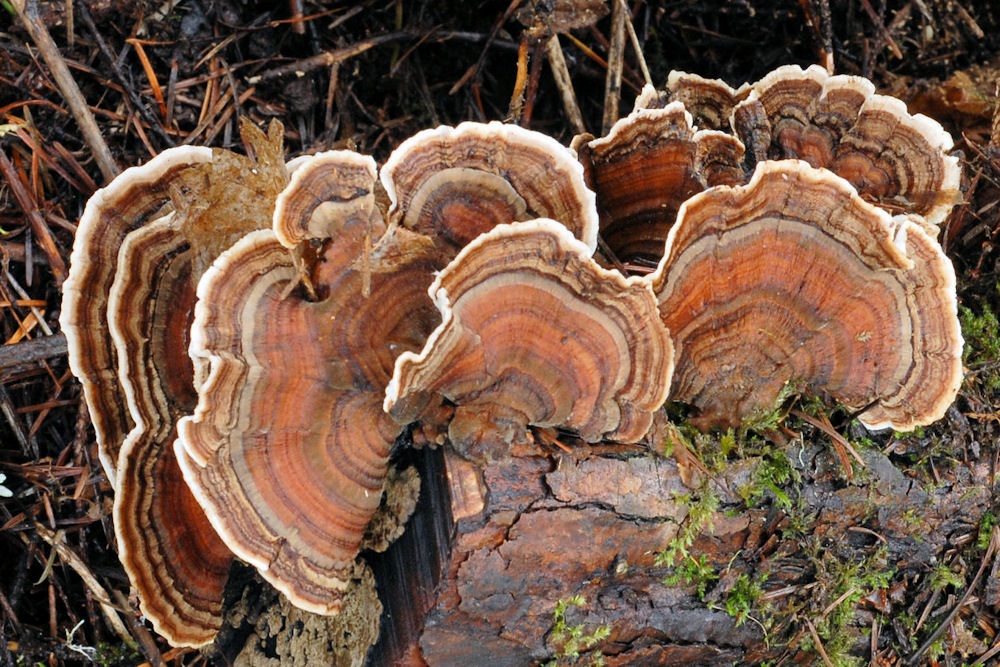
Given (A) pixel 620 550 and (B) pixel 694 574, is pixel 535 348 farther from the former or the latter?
(B) pixel 694 574

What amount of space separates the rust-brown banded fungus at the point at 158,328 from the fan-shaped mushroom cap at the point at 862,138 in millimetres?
2176

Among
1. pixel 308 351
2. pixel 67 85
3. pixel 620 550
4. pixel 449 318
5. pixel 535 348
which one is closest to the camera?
pixel 449 318

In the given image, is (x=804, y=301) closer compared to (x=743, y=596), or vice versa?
(x=804, y=301)

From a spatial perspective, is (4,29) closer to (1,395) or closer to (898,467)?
(1,395)

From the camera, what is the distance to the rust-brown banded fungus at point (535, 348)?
7.95 feet

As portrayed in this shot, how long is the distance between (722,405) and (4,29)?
12.7 ft

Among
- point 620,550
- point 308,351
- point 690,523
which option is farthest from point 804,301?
point 308,351

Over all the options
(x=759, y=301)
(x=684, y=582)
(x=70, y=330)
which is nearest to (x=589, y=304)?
(x=759, y=301)

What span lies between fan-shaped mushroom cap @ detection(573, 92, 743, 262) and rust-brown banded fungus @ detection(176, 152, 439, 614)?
2.90 ft

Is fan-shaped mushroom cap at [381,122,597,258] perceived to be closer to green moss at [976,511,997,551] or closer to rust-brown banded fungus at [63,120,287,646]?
rust-brown banded fungus at [63,120,287,646]

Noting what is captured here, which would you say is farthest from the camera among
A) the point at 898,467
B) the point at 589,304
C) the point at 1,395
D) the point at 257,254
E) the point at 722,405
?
the point at 1,395

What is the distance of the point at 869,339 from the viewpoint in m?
2.81

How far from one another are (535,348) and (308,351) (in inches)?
32.3

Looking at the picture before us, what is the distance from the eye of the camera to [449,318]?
7.68 ft
